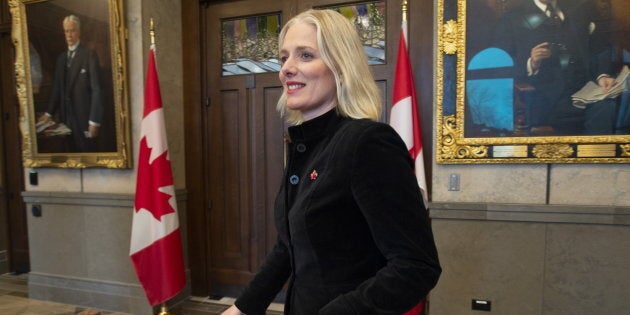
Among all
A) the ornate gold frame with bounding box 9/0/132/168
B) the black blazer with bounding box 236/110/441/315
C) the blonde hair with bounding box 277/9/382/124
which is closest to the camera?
the black blazer with bounding box 236/110/441/315

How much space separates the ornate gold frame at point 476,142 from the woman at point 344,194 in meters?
1.46

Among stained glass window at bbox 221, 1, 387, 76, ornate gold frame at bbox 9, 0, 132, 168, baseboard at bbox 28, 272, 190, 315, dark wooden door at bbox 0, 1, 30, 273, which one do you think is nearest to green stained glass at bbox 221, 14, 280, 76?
stained glass window at bbox 221, 1, 387, 76

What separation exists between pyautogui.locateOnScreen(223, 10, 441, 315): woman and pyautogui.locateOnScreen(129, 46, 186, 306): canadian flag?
1868 millimetres

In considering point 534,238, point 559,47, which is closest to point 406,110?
point 559,47

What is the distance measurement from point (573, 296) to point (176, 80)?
313cm

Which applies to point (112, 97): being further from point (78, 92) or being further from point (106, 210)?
point (106, 210)

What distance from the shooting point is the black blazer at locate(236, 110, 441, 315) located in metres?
0.64

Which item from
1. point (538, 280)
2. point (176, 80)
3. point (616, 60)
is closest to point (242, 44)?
point (176, 80)

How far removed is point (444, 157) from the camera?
213 cm

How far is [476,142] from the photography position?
2.07 metres

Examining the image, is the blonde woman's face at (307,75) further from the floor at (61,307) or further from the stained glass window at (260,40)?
the floor at (61,307)

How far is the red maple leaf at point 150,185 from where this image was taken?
246cm

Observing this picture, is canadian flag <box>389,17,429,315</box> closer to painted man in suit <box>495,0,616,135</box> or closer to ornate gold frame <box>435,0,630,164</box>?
ornate gold frame <box>435,0,630,164</box>

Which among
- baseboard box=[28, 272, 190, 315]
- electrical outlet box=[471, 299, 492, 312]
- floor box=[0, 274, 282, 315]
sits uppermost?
electrical outlet box=[471, 299, 492, 312]
